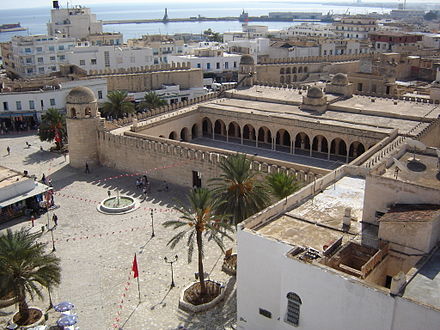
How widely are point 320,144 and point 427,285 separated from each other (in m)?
24.4

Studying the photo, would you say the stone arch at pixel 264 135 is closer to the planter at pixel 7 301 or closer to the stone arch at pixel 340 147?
the stone arch at pixel 340 147

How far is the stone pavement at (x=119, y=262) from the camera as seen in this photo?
698 inches

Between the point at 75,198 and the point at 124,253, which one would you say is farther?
the point at 75,198

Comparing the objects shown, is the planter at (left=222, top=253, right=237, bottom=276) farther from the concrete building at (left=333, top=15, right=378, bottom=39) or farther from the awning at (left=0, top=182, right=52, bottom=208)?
the concrete building at (left=333, top=15, right=378, bottom=39)

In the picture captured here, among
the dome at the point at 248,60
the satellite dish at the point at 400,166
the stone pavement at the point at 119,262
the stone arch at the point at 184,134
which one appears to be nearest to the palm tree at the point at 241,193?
the stone pavement at the point at 119,262

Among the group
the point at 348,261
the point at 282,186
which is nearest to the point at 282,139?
the point at 282,186

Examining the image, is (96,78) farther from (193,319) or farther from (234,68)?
(193,319)

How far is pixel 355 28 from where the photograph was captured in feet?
323

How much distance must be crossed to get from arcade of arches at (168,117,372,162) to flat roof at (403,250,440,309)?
20452 mm

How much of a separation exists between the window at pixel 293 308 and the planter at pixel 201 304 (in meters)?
4.78

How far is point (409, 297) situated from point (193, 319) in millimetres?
8423

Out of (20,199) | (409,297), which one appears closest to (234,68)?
(20,199)

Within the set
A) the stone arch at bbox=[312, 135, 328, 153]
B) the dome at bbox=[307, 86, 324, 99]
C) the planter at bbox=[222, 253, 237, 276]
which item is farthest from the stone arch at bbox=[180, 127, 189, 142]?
the planter at bbox=[222, 253, 237, 276]

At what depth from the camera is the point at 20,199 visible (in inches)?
998
